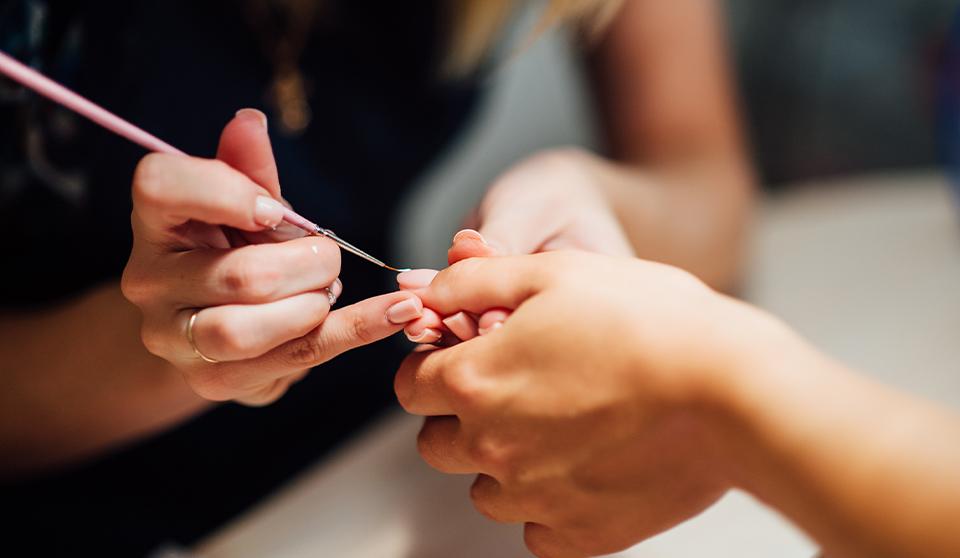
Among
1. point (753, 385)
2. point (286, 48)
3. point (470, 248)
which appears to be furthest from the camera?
point (286, 48)

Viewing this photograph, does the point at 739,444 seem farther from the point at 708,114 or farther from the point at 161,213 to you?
the point at 708,114

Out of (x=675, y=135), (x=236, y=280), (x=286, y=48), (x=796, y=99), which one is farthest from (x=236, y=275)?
(x=796, y=99)

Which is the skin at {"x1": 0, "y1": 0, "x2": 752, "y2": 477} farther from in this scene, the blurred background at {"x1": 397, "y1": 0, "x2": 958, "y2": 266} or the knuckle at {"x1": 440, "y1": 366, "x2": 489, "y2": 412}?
the blurred background at {"x1": 397, "y1": 0, "x2": 958, "y2": 266}

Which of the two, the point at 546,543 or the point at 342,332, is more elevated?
the point at 342,332

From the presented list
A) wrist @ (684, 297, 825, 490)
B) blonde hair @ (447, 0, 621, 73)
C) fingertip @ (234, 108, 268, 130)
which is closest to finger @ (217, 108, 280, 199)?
fingertip @ (234, 108, 268, 130)

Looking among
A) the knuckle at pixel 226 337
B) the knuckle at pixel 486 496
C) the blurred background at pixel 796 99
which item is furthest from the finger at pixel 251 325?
the blurred background at pixel 796 99

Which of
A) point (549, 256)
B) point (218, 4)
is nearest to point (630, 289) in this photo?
point (549, 256)

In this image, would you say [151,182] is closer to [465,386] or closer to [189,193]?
[189,193]
